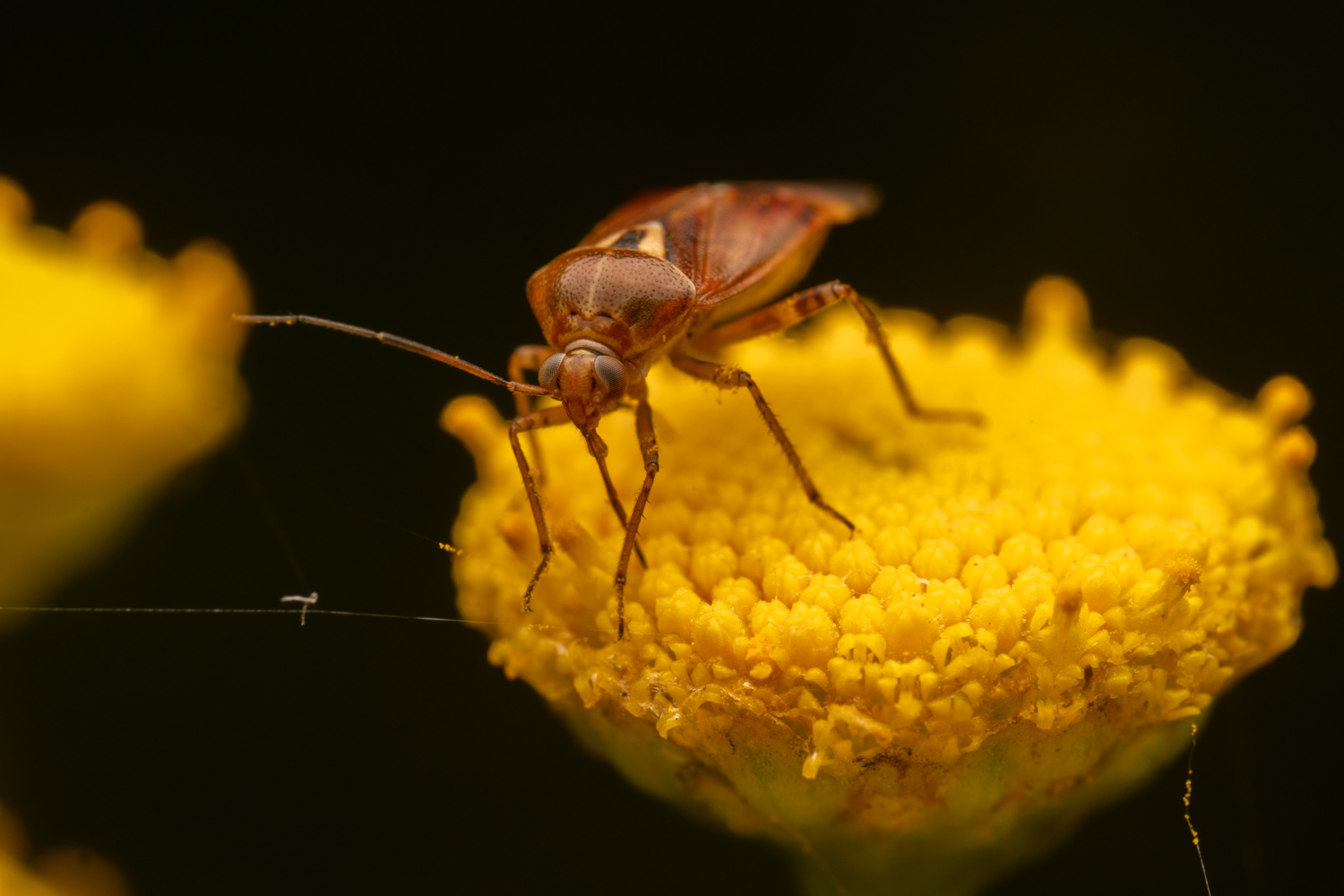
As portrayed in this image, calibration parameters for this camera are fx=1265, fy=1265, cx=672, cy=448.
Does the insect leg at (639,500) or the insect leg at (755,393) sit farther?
the insect leg at (755,393)

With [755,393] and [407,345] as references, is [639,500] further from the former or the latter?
[407,345]

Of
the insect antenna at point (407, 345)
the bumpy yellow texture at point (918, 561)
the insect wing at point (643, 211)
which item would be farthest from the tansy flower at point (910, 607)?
the insect wing at point (643, 211)

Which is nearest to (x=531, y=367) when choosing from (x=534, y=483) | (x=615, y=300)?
(x=615, y=300)

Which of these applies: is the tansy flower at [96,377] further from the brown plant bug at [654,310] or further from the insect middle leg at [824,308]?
the insect middle leg at [824,308]

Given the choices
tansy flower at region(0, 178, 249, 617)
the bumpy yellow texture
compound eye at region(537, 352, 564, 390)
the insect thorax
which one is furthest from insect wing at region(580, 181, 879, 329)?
tansy flower at region(0, 178, 249, 617)

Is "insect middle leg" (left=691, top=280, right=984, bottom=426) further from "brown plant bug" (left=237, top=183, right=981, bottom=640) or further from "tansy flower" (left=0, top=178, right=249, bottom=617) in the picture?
"tansy flower" (left=0, top=178, right=249, bottom=617)

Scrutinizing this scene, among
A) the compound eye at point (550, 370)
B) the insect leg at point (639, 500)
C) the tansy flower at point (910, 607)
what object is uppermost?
the compound eye at point (550, 370)

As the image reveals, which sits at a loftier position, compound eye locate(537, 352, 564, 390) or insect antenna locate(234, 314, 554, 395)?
insect antenna locate(234, 314, 554, 395)
